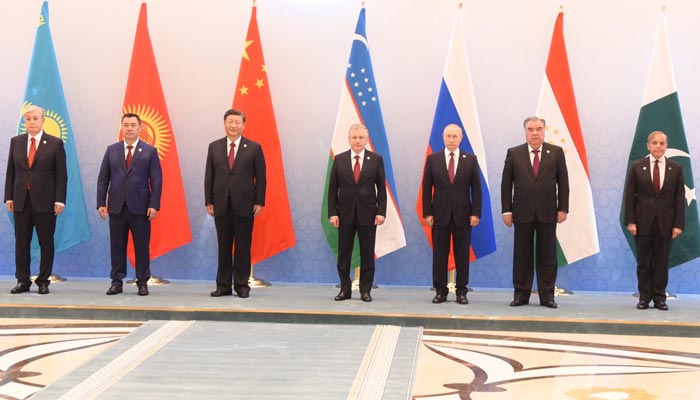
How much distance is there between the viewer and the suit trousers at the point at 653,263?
18.4 ft

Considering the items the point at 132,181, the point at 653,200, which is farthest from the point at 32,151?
the point at 653,200

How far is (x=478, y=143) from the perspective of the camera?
641cm

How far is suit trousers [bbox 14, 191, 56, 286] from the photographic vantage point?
5.87m

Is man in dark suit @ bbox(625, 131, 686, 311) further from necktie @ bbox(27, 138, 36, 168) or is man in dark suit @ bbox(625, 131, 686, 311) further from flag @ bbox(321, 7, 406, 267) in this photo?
necktie @ bbox(27, 138, 36, 168)

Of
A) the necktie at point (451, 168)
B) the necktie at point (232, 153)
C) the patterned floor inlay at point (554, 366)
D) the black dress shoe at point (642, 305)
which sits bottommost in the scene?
the patterned floor inlay at point (554, 366)

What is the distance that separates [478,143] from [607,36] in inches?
55.4

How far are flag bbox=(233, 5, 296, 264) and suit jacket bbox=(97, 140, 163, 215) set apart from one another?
0.94m

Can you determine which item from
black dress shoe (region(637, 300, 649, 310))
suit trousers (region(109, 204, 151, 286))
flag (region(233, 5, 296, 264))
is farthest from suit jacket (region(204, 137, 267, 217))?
black dress shoe (region(637, 300, 649, 310))

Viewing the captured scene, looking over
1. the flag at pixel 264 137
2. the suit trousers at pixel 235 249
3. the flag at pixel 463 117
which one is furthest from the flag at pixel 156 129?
the flag at pixel 463 117

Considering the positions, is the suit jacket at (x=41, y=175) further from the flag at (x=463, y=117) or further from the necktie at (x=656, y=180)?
the necktie at (x=656, y=180)

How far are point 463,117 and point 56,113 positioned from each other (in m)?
3.22

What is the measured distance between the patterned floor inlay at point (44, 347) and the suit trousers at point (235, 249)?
A: 0.95m

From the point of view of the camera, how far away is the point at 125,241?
19.6 ft

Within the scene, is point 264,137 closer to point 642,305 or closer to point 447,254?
point 447,254
